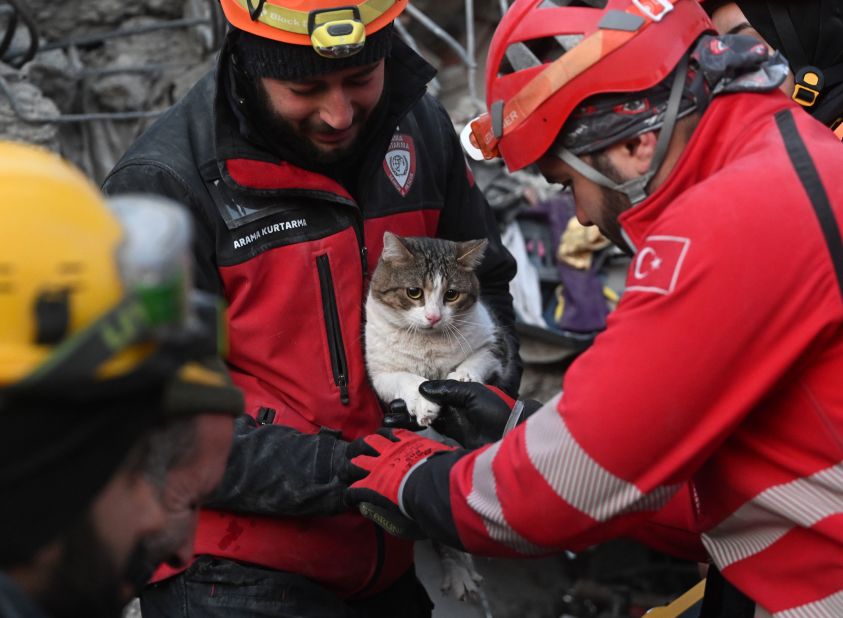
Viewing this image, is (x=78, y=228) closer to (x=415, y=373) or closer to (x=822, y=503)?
(x=822, y=503)

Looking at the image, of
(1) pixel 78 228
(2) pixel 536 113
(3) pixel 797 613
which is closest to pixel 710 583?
(3) pixel 797 613

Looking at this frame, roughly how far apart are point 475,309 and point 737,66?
188cm

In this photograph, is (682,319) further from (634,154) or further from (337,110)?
(337,110)

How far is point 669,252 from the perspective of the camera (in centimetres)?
195

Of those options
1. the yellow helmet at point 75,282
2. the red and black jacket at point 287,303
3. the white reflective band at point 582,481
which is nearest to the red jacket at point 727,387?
the white reflective band at point 582,481

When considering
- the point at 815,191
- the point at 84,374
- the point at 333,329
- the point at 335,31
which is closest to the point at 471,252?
the point at 333,329

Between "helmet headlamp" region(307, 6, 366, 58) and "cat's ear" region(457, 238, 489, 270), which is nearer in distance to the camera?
"helmet headlamp" region(307, 6, 366, 58)

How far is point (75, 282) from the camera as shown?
1185 millimetres

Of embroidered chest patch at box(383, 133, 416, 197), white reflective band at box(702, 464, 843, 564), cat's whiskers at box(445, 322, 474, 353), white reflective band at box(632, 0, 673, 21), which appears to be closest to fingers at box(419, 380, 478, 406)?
embroidered chest patch at box(383, 133, 416, 197)

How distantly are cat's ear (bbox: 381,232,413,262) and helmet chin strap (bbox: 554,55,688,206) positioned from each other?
36.2 inches

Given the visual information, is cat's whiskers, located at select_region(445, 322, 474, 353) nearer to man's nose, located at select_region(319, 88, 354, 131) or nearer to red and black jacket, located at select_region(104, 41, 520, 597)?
red and black jacket, located at select_region(104, 41, 520, 597)

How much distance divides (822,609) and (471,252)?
70.8 inches

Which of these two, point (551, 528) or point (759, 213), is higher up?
point (759, 213)

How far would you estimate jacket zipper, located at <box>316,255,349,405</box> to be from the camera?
9.36ft
